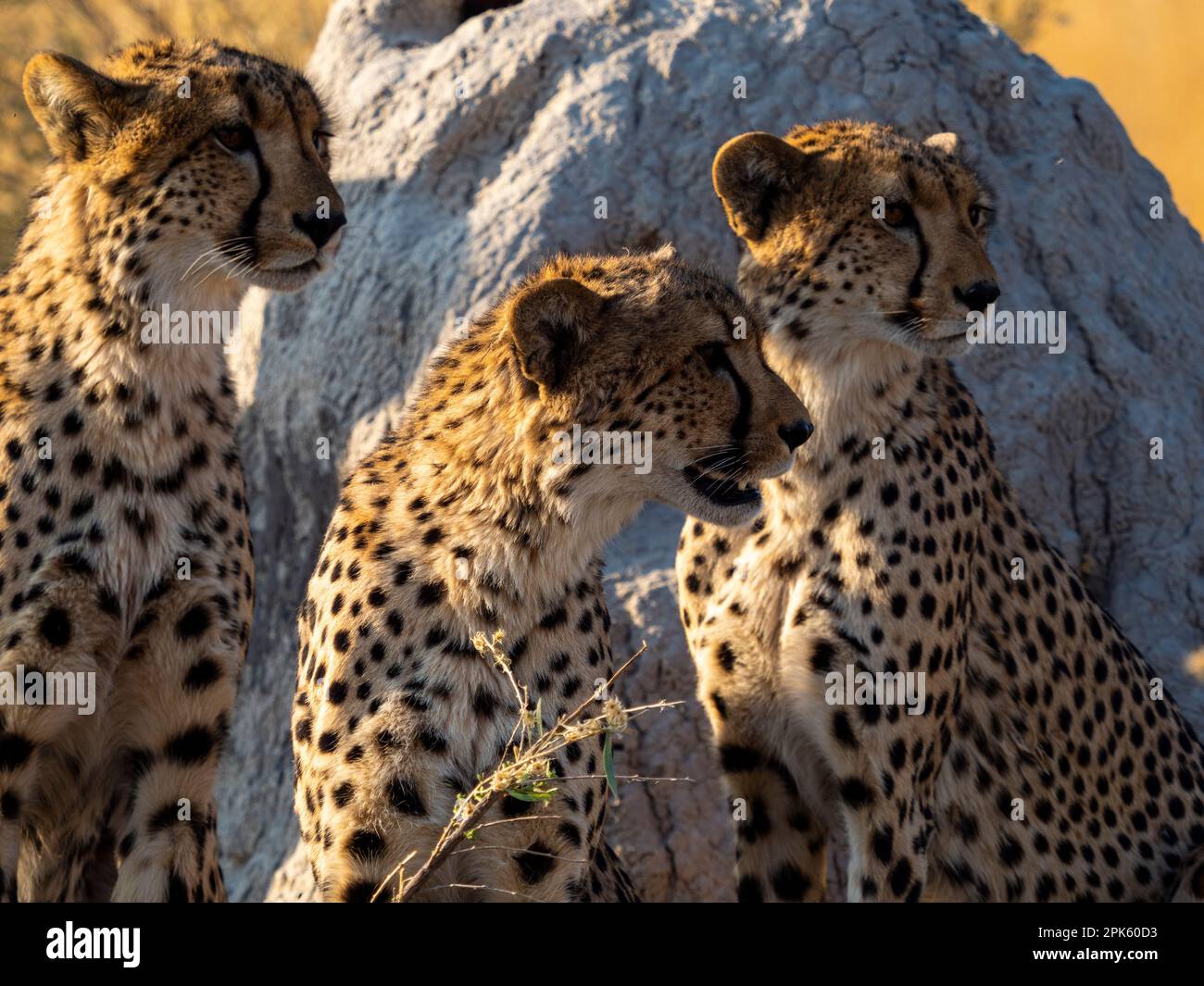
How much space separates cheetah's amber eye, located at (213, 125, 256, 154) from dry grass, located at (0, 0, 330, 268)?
15.2 ft

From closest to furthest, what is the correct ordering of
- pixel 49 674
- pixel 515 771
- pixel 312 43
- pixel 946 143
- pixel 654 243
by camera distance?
pixel 515 771 < pixel 49 674 < pixel 946 143 < pixel 654 243 < pixel 312 43

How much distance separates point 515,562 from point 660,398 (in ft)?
1.25

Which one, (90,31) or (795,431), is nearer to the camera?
→ (795,431)

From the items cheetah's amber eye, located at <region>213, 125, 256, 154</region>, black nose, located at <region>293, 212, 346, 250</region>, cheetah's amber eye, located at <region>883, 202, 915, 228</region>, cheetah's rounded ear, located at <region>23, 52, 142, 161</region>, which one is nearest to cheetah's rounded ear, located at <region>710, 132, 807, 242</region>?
cheetah's amber eye, located at <region>883, 202, 915, 228</region>

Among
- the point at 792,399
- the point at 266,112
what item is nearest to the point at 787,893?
the point at 792,399

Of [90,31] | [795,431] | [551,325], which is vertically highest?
[90,31]

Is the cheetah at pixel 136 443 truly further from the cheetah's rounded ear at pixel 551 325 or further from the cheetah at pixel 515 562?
the cheetah's rounded ear at pixel 551 325

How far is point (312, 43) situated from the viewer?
31.8 ft

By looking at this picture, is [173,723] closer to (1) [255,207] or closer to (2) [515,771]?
(2) [515,771]

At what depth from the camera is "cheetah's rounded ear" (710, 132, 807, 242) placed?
3.56 meters

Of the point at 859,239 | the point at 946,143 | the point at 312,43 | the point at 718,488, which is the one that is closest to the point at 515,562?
the point at 718,488

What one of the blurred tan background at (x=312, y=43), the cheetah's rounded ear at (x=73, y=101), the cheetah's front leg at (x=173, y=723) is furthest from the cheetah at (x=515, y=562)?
the blurred tan background at (x=312, y=43)
